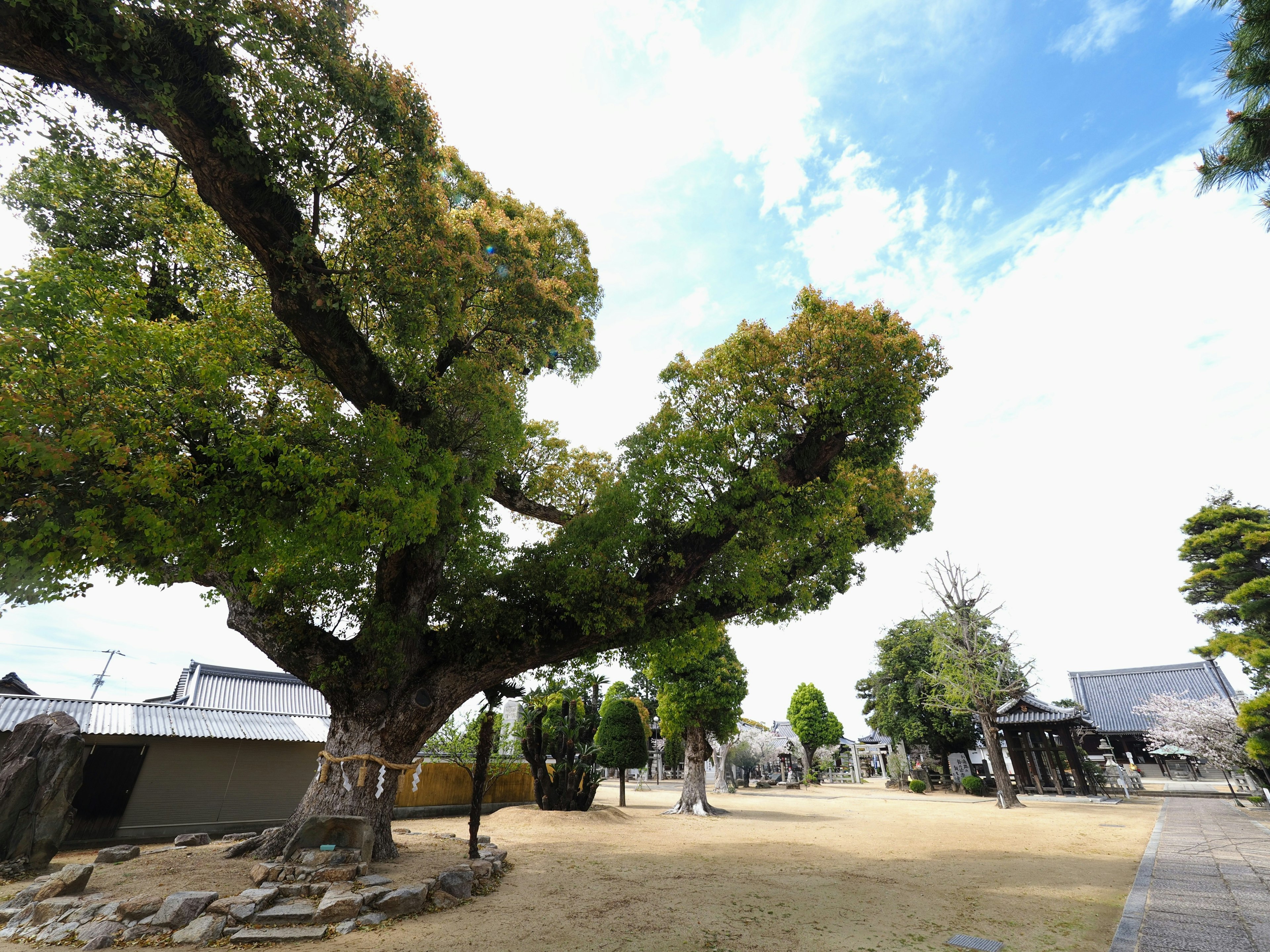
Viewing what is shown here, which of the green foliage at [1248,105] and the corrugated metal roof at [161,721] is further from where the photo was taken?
the corrugated metal roof at [161,721]

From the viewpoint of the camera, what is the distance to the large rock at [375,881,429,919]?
21.4 ft

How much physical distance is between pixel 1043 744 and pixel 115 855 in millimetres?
34217

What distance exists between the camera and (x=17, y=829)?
8570 millimetres

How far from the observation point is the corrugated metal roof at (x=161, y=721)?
39.8 ft

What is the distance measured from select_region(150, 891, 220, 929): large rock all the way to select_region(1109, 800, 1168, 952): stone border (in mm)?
9424

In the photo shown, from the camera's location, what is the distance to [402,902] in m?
6.59

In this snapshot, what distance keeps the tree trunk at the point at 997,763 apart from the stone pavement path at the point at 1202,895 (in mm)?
8692

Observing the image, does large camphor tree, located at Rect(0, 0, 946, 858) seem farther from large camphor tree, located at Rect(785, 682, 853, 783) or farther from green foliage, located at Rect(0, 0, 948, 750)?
large camphor tree, located at Rect(785, 682, 853, 783)

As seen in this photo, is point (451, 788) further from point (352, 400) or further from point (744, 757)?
point (744, 757)

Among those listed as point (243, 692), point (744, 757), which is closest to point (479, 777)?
point (243, 692)

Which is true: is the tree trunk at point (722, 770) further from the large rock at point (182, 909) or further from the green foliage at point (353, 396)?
the large rock at point (182, 909)

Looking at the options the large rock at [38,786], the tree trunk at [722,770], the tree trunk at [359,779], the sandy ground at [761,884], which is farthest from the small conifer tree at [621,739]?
the large rock at [38,786]

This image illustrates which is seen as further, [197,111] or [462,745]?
[462,745]

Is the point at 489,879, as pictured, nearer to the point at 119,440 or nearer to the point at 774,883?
the point at 774,883
